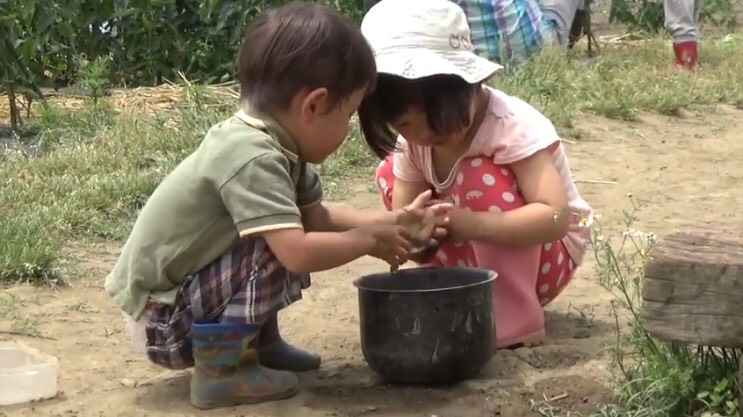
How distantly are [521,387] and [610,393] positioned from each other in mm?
206

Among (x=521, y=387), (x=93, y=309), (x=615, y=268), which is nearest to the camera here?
(x=615, y=268)

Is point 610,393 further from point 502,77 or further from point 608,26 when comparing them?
point 608,26

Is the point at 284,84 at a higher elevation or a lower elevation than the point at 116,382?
higher

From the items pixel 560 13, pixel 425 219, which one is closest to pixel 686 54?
pixel 560 13

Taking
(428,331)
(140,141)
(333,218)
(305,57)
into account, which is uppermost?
(305,57)

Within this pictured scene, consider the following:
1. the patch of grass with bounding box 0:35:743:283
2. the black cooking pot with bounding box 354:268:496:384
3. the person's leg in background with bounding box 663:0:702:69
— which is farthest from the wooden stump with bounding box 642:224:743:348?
the person's leg in background with bounding box 663:0:702:69

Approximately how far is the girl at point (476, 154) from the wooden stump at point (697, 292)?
23.8 inches

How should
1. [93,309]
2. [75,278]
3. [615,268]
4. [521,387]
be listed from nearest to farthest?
[615,268], [521,387], [93,309], [75,278]

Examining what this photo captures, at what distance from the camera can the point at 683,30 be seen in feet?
24.4

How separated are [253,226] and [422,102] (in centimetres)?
51

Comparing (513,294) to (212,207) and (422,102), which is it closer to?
(422,102)

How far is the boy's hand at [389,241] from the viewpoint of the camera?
101 inches

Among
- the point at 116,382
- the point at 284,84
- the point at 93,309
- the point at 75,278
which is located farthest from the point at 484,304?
the point at 75,278

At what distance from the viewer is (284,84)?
2.54 meters
